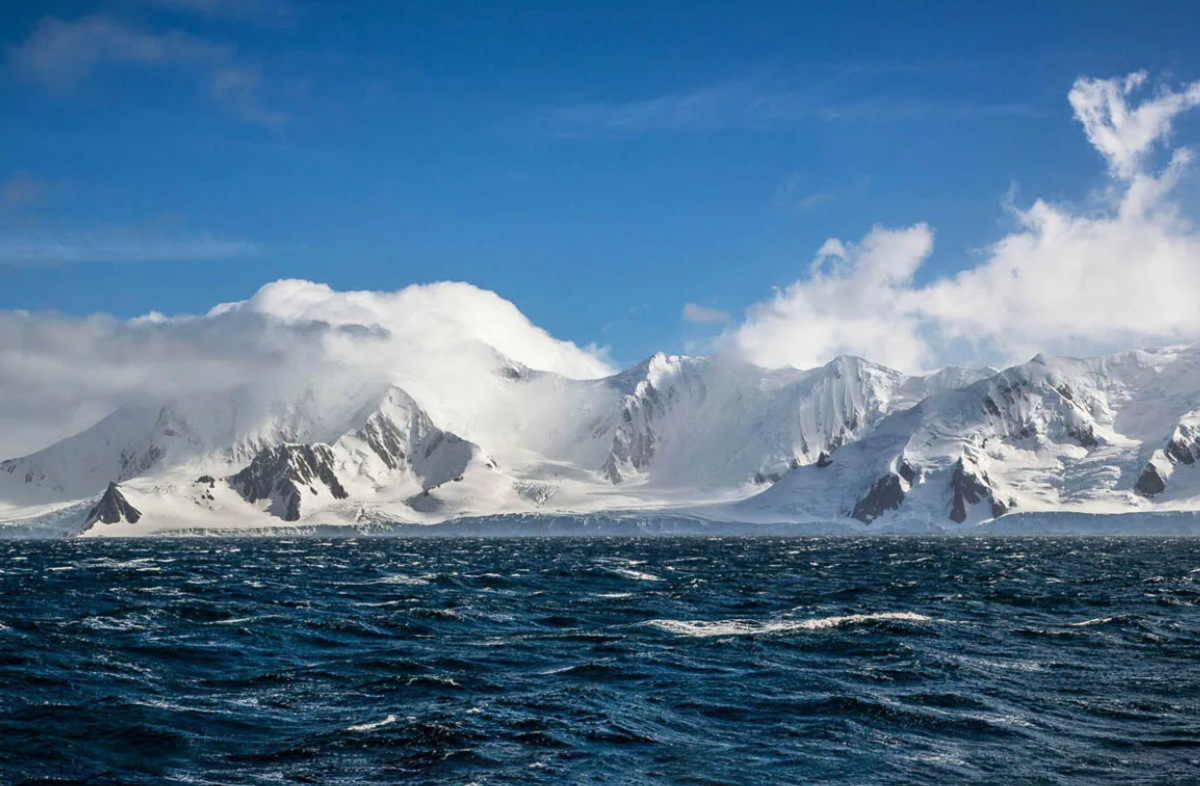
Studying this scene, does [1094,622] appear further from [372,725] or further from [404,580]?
[404,580]

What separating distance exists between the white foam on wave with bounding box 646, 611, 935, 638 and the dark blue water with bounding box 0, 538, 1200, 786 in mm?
385

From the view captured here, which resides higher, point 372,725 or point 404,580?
point 404,580

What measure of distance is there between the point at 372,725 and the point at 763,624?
40203 mm

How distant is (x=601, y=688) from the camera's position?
5575 cm

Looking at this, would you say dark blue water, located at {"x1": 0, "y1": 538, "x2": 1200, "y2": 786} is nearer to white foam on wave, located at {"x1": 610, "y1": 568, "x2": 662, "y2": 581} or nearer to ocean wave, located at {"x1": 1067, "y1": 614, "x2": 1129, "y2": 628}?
ocean wave, located at {"x1": 1067, "y1": 614, "x2": 1129, "y2": 628}

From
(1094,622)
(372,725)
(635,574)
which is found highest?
(635,574)

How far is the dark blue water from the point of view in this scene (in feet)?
137

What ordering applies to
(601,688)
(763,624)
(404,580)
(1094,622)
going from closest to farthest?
(601,688) < (763,624) < (1094,622) < (404,580)

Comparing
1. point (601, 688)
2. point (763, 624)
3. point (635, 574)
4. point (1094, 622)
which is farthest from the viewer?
point (635, 574)

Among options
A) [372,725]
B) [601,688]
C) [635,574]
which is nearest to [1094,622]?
[601,688]

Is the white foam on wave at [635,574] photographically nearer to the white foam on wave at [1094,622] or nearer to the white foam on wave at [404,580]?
the white foam on wave at [404,580]

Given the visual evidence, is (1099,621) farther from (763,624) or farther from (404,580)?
(404,580)

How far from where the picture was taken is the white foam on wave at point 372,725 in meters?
46.5

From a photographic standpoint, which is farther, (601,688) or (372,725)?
(601,688)
